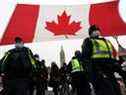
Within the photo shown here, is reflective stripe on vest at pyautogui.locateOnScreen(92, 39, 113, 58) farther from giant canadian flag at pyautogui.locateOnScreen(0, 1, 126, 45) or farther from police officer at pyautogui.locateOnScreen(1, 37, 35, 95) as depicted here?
giant canadian flag at pyautogui.locateOnScreen(0, 1, 126, 45)

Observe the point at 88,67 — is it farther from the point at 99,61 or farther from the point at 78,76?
the point at 78,76

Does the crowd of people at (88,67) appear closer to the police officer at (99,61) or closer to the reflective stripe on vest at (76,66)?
the police officer at (99,61)

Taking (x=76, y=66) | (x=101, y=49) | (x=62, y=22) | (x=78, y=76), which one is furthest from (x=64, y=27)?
(x=101, y=49)

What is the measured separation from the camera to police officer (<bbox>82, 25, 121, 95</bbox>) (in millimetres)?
11734

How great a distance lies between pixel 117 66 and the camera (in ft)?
38.6

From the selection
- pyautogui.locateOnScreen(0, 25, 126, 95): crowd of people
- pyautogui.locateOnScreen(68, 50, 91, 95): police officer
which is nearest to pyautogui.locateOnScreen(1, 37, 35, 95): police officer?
pyautogui.locateOnScreen(0, 25, 126, 95): crowd of people

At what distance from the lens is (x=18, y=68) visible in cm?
1317

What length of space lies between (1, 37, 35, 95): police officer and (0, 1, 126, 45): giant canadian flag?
5339 millimetres

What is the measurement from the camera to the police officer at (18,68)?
13188 millimetres

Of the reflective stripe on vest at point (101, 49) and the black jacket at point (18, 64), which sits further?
the black jacket at point (18, 64)

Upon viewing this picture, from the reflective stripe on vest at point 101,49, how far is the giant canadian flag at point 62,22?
21.8 feet

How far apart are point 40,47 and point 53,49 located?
428 millimetres

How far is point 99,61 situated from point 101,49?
0.20m

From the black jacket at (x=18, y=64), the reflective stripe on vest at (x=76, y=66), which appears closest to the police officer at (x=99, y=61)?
the black jacket at (x=18, y=64)
